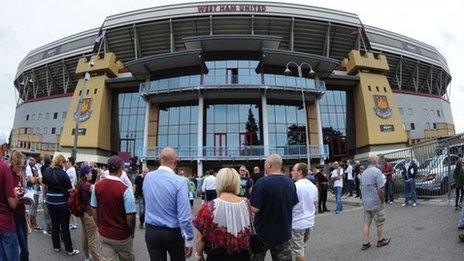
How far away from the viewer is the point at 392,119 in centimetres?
3725

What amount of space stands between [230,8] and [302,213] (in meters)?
32.5

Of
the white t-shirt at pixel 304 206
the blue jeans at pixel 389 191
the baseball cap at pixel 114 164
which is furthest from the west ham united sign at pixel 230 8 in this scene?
the baseball cap at pixel 114 164

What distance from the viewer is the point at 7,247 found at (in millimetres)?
4043

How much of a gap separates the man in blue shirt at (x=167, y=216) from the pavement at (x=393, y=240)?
3.47 metres

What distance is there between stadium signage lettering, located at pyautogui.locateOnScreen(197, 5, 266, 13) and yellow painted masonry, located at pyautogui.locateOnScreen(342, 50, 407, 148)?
1019cm

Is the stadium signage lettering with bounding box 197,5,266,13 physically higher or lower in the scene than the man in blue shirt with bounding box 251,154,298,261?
higher

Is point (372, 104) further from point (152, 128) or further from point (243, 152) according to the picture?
point (152, 128)

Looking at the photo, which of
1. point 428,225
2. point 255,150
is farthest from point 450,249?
point 255,150

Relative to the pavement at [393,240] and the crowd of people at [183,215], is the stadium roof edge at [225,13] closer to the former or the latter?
the pavement at [393,240]

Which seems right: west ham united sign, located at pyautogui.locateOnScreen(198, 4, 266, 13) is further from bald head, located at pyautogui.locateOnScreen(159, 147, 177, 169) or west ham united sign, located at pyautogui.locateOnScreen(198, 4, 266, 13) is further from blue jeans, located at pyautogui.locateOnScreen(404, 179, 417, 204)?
bald head, located at pyautogui.locateOnScreen(159, 147, 177, 169)

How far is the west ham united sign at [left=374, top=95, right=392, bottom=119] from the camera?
3709 centimetres

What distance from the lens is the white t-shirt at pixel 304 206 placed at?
5.80 meters

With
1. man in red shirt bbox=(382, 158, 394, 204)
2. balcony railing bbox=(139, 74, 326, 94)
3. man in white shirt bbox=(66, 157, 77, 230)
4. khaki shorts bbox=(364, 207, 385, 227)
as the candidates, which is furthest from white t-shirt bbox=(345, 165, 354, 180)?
balcony railing bbox=(139, 74, 326, 94)

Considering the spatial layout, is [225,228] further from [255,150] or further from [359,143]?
[359,143]
